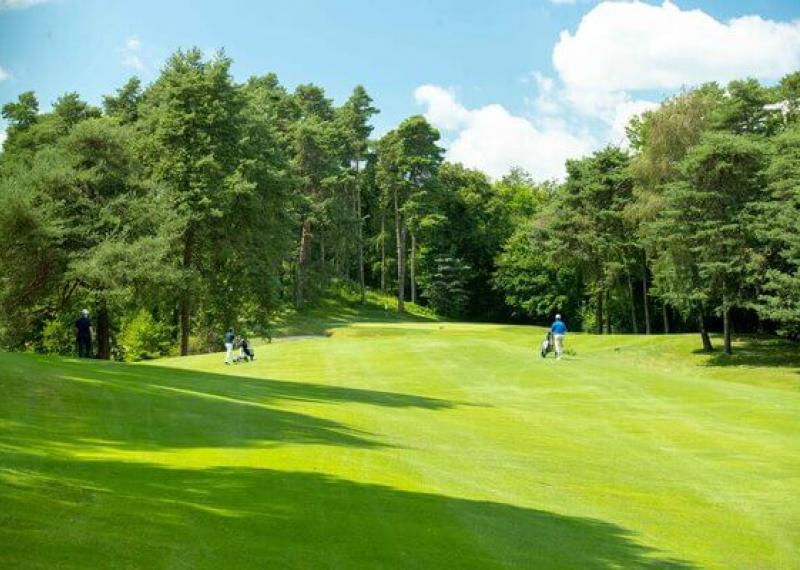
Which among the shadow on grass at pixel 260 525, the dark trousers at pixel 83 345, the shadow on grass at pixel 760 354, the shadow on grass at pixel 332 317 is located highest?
the shadow on grass at pixel 332 317

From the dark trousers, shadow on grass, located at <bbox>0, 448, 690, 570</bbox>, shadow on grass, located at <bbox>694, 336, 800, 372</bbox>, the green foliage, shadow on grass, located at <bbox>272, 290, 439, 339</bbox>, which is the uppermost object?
the green foliage

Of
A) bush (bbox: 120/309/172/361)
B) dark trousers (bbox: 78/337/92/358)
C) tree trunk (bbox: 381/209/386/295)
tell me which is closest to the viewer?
dark trousers (bbox: 78/337/92/358)

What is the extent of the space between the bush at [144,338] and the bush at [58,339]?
12.1 ft

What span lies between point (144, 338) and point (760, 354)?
41.6 metres

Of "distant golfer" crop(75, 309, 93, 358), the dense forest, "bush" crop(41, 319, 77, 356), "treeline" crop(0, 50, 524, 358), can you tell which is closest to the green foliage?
the dense forest

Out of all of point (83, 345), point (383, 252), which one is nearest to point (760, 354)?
point (83, 345)

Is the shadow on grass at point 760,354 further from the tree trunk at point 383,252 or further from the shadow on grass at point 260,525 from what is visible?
the tree trunk at point 383,252

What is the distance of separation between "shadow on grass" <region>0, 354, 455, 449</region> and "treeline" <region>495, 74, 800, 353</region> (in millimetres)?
29341

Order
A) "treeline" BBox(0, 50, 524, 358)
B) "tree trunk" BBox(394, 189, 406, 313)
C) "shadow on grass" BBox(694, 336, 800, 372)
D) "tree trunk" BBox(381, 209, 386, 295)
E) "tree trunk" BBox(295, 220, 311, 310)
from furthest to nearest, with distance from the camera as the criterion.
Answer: "tree trunk" BBox(381, 209, 386, 295) → "tree trunk" BBox(394, 189, 406, 313) → "tree trunk" BBox(295, 220, 311, 310) → "shadow on grass" BBox(694, 336, 800, 372) → "treeline" BBox(0, 50, 524, 358)

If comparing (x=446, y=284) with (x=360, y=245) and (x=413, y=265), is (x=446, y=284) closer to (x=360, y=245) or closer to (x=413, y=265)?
(x=413, y=265)

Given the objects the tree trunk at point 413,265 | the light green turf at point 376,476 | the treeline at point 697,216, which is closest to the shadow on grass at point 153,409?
the light green turf at point 376,476

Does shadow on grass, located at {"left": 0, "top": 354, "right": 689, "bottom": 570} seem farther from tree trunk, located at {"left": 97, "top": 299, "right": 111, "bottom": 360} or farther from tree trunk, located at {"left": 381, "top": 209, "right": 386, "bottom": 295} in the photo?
tree trunk, located at {"left": 381, "top": 209, "right": 386, "bottom": 295}

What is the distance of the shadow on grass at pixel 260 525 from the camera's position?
22.4 ft

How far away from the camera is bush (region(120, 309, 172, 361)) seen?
57.7m
